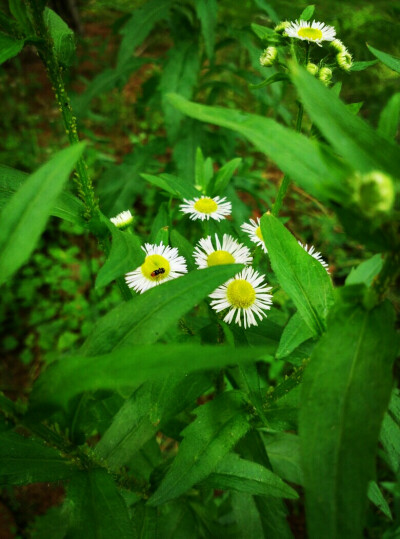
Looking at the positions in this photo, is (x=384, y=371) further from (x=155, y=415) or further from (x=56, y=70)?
(x=56, y=70)

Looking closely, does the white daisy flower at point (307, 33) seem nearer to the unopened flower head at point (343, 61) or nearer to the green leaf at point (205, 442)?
the unopened flower head at point (343, 61)

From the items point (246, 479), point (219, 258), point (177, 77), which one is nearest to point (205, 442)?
point (246, 479)

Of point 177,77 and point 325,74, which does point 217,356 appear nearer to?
point 325,74

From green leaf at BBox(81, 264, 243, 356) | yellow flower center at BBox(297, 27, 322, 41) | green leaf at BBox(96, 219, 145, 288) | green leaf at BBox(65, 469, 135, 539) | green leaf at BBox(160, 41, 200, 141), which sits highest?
green leaf at BBox(160, 41, 200, 141)

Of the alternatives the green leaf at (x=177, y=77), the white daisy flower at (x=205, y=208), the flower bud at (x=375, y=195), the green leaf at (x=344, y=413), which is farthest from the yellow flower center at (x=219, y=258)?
the green leaf at (x=177, y=77)

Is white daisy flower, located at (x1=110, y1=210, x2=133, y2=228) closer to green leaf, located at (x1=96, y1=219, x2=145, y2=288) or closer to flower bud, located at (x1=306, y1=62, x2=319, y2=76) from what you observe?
green leaf, located at (x1=96, y1=219, x2=145, y2=288)

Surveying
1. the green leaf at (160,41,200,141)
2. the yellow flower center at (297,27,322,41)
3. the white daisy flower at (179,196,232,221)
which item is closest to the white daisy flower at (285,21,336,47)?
the yellow flower center at (297,27,322,41)
